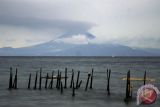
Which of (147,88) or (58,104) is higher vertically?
(147,88)

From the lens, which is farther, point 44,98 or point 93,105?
point 44,98

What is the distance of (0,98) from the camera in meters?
51.4

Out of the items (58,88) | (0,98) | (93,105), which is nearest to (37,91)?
(58,88)

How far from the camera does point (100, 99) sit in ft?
167

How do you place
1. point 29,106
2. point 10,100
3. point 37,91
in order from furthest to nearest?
point 37,91
point 10,100
point 29,106

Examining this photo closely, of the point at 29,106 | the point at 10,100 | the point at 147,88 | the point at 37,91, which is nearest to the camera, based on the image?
the point at 147,88

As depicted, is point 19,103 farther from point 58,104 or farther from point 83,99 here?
point 83,99

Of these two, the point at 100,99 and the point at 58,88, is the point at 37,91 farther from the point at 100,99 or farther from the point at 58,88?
the point at 100,99

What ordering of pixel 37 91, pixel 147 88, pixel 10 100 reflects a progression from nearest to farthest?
pixel 147 88 < pixel 10 100 < pixel 37 91

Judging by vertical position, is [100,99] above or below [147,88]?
below

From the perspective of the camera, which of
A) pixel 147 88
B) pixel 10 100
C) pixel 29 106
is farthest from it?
pixel 10 100

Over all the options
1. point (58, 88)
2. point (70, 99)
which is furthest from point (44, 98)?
point (58, 88)

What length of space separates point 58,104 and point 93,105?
4679mm

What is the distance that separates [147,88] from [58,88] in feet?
144
